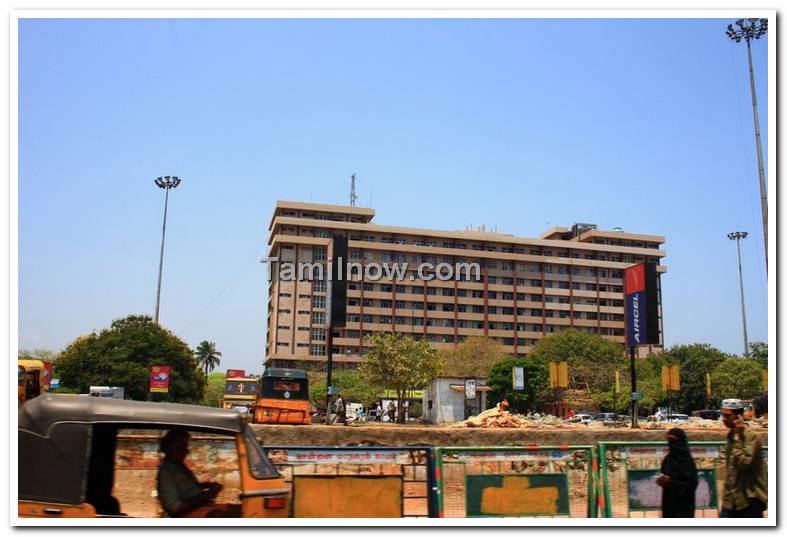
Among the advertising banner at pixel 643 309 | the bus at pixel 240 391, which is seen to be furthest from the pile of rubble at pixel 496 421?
the bus at pixel 240 391

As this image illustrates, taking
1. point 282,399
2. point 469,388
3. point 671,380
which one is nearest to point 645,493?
point 282,399

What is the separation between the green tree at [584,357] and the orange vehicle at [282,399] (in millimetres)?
53693

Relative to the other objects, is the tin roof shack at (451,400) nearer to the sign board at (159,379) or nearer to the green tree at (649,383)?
the sign board at (159,379)

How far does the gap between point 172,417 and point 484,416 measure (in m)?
25.5

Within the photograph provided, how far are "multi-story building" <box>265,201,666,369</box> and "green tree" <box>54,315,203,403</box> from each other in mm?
43379

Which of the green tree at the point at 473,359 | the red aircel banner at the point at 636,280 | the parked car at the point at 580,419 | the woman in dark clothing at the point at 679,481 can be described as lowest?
the parked car at the point at 580,419

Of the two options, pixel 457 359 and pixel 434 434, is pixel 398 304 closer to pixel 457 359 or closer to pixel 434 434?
pixel 457 359

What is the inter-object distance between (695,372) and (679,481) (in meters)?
79.5

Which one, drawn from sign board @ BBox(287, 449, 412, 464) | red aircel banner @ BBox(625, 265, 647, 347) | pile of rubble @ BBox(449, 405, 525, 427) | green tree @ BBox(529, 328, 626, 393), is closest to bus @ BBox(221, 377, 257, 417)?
pile of rubble @ BBox(449, 405, 525, 427)

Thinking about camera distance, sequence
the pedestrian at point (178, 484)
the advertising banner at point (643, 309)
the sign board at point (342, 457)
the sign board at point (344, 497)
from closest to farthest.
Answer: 1. the pedestrian at point (178, 484)
2. the sign board at point (344, 497)
3. the sign board at point (342, 457)
4. the advertising banner at point (643, 309)

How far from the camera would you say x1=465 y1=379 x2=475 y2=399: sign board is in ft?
161

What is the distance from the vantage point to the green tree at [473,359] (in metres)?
83.8

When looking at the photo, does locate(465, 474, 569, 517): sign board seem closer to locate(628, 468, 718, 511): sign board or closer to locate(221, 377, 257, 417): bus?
locate(628, 468, 718, 511): sign board
